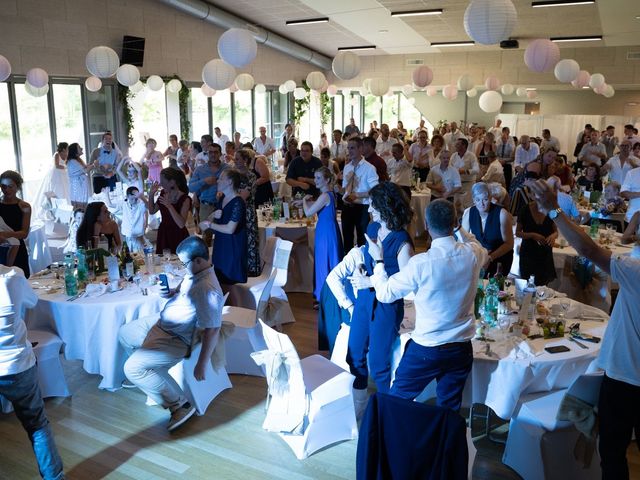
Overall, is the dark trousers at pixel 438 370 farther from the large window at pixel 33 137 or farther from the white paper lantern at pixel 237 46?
the large window at pixel 33 137

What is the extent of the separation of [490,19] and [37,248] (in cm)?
549

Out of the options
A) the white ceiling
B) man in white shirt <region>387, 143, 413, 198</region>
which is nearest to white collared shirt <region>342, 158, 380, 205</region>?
man in white shirt <region>387, 143, 413, 198</region>

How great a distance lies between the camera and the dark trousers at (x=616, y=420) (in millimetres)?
2578

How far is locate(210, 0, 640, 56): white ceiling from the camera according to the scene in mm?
12000

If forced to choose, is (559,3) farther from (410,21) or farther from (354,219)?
(354,219)

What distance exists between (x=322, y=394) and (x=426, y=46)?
53.7ft

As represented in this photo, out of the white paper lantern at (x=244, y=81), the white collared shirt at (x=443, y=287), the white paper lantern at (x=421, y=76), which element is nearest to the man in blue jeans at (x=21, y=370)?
the white collared shirt at (x=443, y=287)

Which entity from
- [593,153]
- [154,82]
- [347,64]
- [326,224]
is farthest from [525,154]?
[154,82]

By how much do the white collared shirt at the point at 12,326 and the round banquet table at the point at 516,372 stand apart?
2.41 m

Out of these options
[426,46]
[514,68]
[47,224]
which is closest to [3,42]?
[47,224]

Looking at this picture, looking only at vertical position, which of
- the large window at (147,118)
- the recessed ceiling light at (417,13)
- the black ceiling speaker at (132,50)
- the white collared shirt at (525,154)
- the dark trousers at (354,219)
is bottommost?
the dark trousers at (354,219)

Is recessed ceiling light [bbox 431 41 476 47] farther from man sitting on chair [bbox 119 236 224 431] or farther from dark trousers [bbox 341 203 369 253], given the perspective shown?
man sitting on chair [bbox 119 236 224 431]

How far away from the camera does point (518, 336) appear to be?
3.56 meters

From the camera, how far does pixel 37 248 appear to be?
6.94 metres
